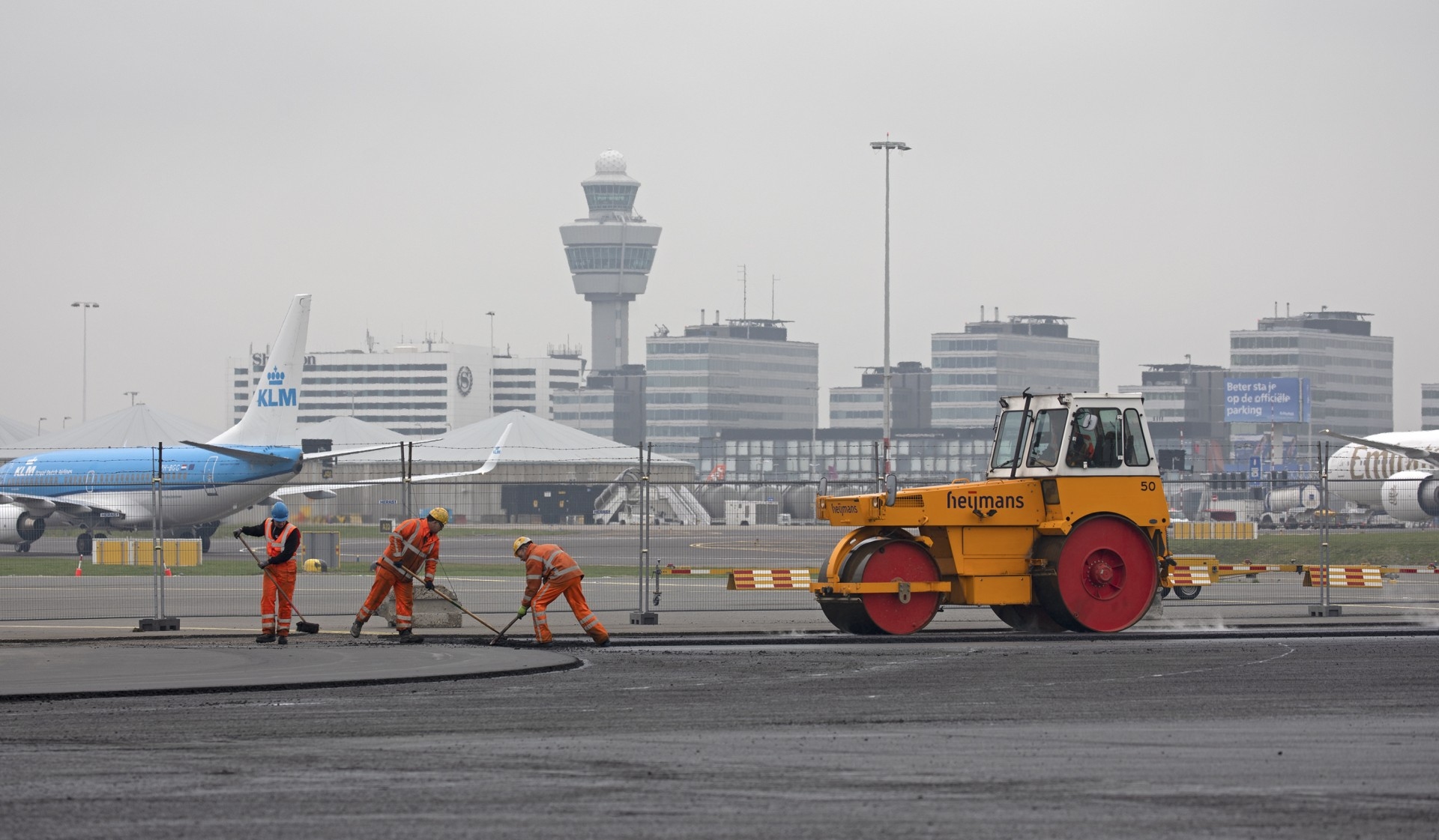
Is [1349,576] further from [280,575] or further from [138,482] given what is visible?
[138,482]

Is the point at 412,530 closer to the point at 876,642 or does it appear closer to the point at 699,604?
the point at 876,642

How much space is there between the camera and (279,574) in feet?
72.1

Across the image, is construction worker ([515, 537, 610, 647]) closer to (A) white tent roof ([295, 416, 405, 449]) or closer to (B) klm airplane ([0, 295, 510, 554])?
(B) klm airplane ([0, 295, 510, 554])

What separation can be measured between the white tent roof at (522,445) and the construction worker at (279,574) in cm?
9883

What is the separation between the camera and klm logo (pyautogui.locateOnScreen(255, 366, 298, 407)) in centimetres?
5866

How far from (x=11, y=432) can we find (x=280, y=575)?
128 metres

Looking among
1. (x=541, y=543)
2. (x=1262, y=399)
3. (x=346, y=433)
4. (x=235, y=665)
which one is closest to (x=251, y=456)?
(x=541, y=543)

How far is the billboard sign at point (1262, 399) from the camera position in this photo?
170000mm

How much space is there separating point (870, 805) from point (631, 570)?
98.9ft

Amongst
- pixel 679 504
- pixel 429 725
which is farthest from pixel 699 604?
pixel 679 504

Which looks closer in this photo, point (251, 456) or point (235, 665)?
point (235, 665)

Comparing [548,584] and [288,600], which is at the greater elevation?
[548,584]

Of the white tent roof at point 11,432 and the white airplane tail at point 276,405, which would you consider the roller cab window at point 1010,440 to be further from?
the white tent roof at point 11,432

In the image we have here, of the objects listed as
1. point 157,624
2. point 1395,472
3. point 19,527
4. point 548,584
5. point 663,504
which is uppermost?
point 1395,472
